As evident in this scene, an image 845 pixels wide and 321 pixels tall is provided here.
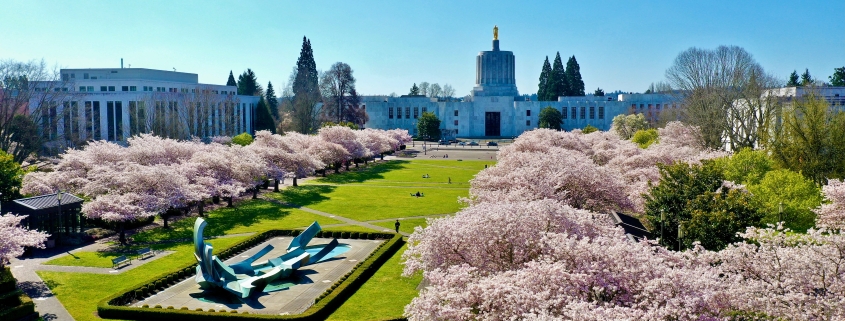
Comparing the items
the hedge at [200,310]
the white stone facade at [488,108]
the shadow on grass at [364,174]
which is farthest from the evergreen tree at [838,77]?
the hedge at [200,310]

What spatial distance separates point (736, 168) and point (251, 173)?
3807 centimetres

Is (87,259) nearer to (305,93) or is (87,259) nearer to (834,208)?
(834,208)

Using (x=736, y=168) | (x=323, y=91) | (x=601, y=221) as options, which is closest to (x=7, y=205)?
(x=601, y=221)

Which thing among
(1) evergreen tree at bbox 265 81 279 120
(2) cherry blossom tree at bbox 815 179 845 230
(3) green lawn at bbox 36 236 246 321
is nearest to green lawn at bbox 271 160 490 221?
(3) green lawn at bbox 36 236 246 321

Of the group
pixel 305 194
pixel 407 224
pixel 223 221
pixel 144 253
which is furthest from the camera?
pixel 305 194

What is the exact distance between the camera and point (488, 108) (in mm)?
155875

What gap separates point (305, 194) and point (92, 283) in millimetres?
31384

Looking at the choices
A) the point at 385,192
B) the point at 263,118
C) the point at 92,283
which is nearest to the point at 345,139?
the point at 385,192

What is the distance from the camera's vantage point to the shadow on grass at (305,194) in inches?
2278

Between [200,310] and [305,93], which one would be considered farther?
[305,93]

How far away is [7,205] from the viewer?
126ft

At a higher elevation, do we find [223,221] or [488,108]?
[488,108]

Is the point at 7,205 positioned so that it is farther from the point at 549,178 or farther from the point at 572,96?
the point at 572,96

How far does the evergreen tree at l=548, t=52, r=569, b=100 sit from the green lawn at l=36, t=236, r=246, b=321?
13131cm
